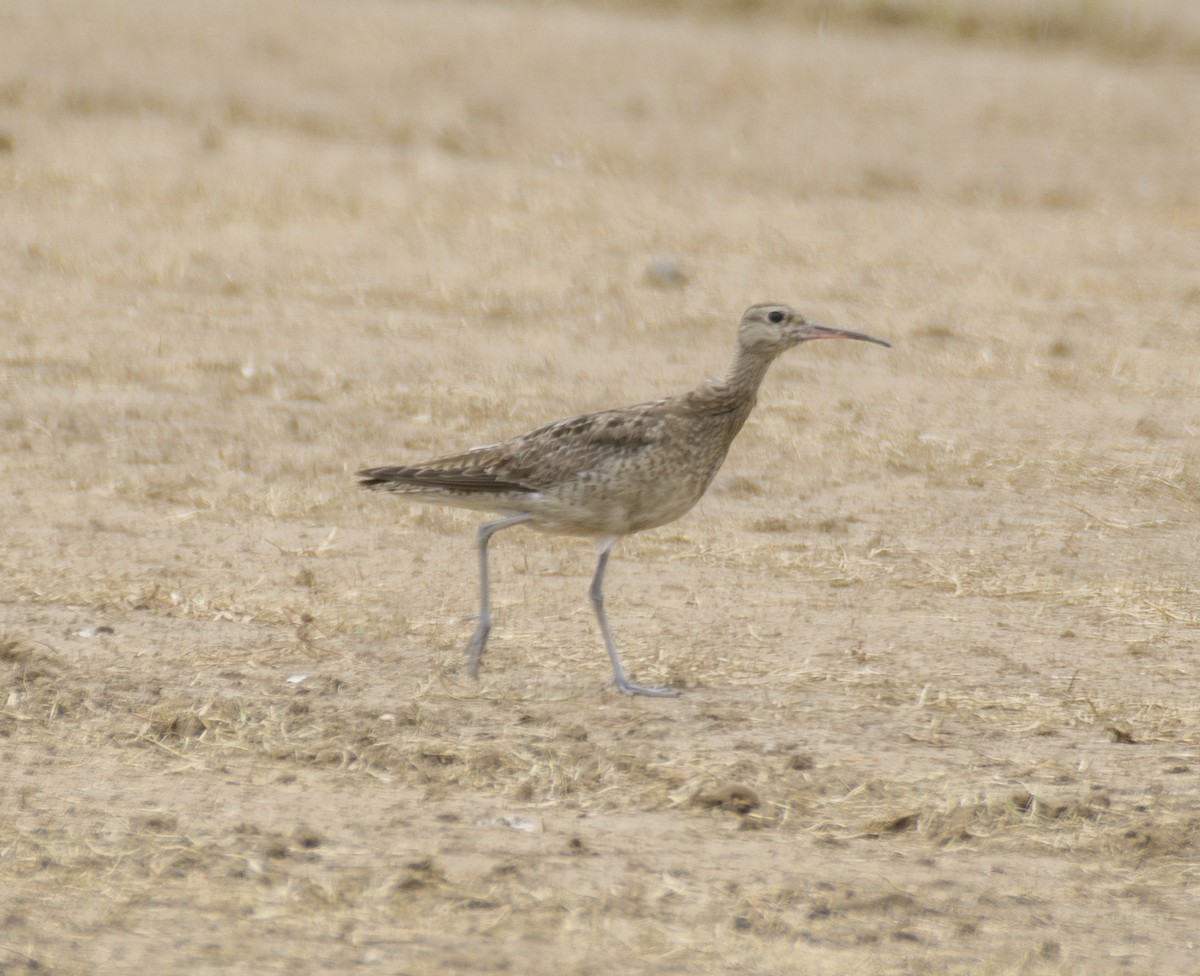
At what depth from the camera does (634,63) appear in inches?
716

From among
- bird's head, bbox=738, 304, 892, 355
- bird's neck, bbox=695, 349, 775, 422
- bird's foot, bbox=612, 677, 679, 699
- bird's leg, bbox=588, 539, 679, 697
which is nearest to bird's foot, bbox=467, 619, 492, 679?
bird's leg, bbox=588, 539, 679, 697

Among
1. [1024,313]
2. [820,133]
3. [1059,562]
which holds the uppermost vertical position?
[820,133]

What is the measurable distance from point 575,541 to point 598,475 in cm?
200

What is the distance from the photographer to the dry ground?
541 cm

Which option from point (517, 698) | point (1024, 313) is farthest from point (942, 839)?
point (1024, 313)

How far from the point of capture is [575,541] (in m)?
8.80

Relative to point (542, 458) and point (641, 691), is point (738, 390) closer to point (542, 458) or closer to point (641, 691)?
point (542, 458)

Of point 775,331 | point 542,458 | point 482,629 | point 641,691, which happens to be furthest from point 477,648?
point 775,331

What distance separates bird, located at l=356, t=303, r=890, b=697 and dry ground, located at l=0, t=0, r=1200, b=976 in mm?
427

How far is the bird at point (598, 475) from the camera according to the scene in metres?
6.84

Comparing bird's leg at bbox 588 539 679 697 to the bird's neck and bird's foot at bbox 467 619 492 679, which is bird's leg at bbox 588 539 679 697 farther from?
the bird's neck

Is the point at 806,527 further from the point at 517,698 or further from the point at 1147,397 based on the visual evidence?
the point at 1147,397

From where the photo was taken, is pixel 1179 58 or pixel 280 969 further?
pixel 1179 58

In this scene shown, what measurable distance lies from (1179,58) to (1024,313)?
850cm
